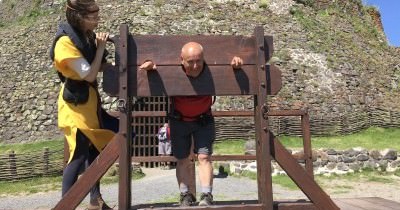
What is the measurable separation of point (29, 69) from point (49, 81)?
51.0 inches

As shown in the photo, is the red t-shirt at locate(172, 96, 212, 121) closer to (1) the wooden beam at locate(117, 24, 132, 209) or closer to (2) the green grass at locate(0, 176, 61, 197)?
(1) the wooden beam at locate(117, 24, 132, 209)

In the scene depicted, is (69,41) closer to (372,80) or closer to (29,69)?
(29,69)

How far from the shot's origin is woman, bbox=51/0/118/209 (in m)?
3.77

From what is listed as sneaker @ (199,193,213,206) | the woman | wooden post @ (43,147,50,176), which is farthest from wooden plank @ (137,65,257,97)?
wooden post @ (43,147,50,176)

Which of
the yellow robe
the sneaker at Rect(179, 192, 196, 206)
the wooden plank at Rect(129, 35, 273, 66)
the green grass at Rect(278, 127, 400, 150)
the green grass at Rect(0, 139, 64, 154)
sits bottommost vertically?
the green grass at Rect(278, 127, 400, 150)

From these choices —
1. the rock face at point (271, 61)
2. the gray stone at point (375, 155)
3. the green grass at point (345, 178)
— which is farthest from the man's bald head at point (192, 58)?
the rock face at point (271, 61)

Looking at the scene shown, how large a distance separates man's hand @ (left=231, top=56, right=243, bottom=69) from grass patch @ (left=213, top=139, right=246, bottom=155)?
11252 mm

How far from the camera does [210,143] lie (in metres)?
4.14

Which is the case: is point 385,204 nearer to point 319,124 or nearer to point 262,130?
point 262,130

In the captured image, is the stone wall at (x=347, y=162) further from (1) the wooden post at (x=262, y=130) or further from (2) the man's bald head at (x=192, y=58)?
(2) the man's bald head at (x=192, y=58)

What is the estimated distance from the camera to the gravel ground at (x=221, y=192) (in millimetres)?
9031

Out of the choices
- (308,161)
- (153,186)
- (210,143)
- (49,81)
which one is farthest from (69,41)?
(49,81)

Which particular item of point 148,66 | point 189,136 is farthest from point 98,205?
point 148,66

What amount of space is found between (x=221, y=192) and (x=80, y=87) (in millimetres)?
6397
